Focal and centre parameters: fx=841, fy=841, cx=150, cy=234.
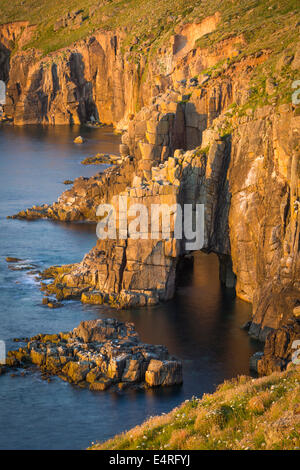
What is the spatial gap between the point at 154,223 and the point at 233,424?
33590mm

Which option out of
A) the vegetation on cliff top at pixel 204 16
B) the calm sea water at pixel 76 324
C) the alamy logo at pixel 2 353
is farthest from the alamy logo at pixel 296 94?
the alamy logo at pixel 2 353

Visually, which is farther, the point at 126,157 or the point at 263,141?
the point at 126,157

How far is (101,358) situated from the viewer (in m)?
52.3

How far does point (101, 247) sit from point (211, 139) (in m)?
12.9

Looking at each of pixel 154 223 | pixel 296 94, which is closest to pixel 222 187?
pixel 154 223

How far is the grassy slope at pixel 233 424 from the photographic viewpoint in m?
30.4

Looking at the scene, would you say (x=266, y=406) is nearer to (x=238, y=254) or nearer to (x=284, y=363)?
(x=284, y=363)

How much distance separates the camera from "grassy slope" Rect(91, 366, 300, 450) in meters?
30.4

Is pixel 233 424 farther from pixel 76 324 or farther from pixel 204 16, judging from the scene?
pixel 204 16

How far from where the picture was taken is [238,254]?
6612 centimetres

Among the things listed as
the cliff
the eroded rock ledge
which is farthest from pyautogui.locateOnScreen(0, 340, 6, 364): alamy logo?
the cliff

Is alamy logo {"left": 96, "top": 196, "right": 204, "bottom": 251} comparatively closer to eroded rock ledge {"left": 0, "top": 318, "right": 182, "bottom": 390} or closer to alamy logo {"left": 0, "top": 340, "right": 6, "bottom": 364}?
eroded rock ledge {"left": 0, "top": 318, "right": 182, "bottom": 390}
